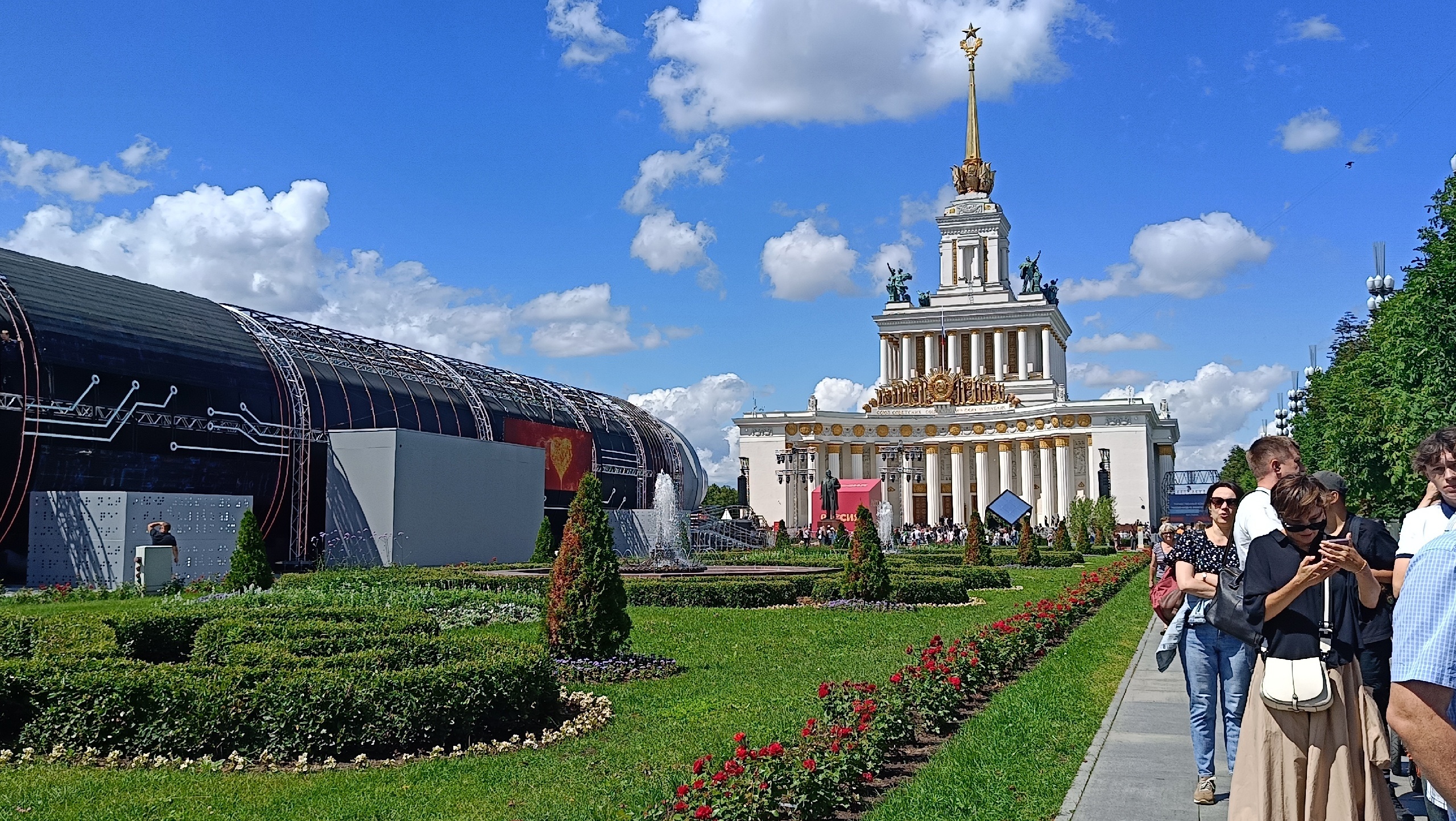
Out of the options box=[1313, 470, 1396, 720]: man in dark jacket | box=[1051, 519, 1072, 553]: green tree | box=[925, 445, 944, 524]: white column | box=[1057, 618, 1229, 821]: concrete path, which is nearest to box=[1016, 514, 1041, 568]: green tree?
box=[1051, 519, 1072, 553]: green tree

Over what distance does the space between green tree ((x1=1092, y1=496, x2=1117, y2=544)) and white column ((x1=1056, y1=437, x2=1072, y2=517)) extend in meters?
16.5

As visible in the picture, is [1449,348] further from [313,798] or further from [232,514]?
[232,514]

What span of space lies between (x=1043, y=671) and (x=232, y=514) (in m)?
21.5

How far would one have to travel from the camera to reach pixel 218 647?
11.8 meters

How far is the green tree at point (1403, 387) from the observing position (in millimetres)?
21000

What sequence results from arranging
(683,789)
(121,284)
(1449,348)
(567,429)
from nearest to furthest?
(683,789) < (1449,348) < (121,284) < (567,429)

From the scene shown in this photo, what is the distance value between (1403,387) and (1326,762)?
2151 centimetres

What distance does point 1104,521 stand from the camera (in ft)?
201

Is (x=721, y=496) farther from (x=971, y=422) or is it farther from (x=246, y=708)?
(x=246, y=708)

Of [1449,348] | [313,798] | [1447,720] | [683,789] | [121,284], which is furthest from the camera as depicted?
[121,284]

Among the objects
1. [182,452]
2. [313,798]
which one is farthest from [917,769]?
[182,452]

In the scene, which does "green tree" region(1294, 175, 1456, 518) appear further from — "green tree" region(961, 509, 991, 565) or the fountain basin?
the fountain basin

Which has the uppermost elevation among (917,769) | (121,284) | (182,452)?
(121,284)

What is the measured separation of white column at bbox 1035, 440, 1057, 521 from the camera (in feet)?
268
